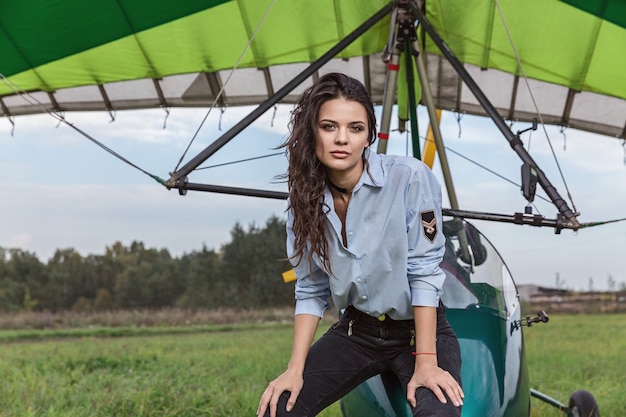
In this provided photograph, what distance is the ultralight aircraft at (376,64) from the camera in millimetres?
4328

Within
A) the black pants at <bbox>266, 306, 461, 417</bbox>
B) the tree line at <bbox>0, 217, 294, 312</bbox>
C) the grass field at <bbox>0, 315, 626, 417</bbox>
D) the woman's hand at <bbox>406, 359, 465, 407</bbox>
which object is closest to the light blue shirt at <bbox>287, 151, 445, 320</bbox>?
the black pants at <bbox>266, 306, 461, 417</bbox>

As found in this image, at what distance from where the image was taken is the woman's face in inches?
104

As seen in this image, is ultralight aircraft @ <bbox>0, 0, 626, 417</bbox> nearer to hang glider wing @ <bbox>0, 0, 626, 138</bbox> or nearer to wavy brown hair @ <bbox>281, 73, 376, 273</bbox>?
hang glider wing @ <bbox>0, 0, 626, 138</bbox>

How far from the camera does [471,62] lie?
7938 mm

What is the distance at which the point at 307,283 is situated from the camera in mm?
2871

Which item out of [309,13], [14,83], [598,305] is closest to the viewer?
[309,13]

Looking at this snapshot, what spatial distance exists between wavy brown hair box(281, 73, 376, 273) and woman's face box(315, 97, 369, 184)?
3 cm

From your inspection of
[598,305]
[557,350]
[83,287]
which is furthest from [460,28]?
[83,287]

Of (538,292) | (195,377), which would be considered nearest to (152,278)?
(538,292)

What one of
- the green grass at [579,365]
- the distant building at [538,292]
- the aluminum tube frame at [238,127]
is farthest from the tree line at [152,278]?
the aluminum tube frame at [238,127]

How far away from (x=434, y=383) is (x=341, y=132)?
1009 millimetres

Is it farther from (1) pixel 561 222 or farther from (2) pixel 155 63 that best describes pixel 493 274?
(2) pixel 155 63

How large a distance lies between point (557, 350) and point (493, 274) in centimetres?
853

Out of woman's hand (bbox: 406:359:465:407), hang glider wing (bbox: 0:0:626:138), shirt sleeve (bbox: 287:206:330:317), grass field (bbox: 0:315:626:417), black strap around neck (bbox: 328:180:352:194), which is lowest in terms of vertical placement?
grass field (bbox: 0:315:626:417)
